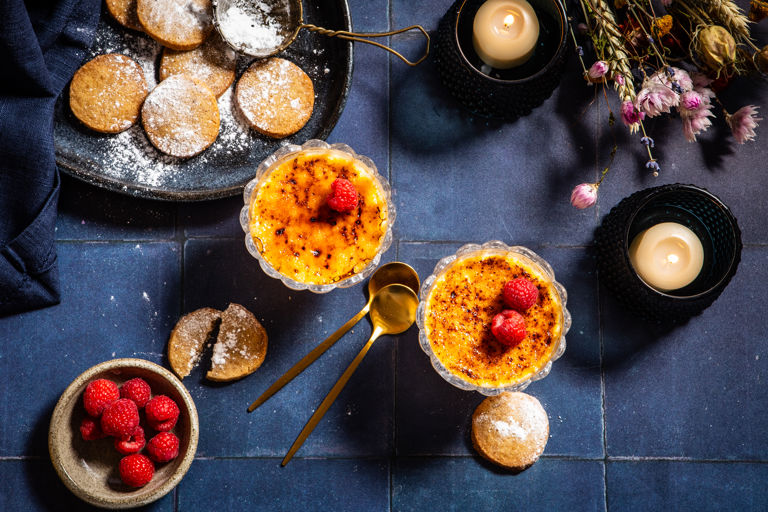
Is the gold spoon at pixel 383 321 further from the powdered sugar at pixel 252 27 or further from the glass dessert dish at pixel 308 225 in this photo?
the powdered sugar at pixel 252 27

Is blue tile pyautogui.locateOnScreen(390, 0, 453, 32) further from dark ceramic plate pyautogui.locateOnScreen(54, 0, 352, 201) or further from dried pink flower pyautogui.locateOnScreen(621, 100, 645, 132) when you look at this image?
dried pink flower pyautogui.locateOnScreen(621, 100, 645, 132)

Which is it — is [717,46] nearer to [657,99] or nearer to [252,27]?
[657,99]

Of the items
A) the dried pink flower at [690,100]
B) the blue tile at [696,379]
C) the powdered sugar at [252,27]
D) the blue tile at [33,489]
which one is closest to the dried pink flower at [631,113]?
the dried pink flower at [690,100]

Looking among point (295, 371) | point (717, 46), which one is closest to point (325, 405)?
point (295, 371)

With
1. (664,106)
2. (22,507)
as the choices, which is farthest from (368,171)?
(22,507)

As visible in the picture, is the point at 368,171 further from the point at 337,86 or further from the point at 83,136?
the point at 83,136
